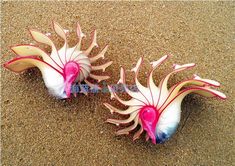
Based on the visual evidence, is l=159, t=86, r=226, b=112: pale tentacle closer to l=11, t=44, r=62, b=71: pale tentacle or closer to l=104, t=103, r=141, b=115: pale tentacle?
l=104, t=103, r=141, b=115: pale tentacle

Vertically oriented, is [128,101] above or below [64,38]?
below

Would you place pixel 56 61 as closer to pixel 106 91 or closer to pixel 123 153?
pixel 106 91

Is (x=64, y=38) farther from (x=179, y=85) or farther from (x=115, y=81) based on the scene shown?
(x=179, y=85)

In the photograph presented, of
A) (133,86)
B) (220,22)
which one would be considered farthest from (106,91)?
(220,22)

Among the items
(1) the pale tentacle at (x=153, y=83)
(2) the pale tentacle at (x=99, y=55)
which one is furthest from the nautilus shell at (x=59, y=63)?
(1) the pale tentacle at (x=153, y=83)

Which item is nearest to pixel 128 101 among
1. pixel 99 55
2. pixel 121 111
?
pixel 121 111

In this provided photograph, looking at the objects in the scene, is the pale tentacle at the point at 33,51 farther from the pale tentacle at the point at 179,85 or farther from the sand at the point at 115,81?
the pale tentacle at the point at 179,85
